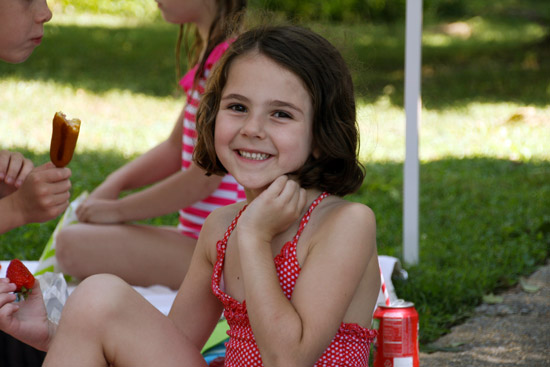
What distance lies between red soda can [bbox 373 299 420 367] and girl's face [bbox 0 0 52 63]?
1.29 meters

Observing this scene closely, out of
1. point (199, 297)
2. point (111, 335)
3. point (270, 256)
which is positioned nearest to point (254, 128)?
point (270, 256)

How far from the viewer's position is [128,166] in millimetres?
3850

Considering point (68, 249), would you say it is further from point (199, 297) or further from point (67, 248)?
point (199, 297)

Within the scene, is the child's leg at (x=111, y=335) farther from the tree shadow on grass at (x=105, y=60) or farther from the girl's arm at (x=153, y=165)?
the tree shadow on grass at (x=105, y=60)

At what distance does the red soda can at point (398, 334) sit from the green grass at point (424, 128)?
591 millimetres

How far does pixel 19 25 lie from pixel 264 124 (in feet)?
2.68

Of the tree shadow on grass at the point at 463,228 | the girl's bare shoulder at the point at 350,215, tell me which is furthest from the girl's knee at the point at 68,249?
the girl's bare shoulder at the point at 350,215

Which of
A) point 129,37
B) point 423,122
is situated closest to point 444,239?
point 423,122

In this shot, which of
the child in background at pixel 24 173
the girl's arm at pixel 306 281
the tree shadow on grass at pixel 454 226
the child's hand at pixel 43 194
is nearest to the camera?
the girl's arm at pixel 306 281

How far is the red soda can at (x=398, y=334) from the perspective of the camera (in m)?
2.40

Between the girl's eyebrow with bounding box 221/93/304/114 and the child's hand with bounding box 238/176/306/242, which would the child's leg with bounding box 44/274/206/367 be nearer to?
the child's hand with bounding box 238/176/306/242

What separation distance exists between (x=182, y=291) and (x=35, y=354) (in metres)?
0.71

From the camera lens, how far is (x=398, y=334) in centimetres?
240

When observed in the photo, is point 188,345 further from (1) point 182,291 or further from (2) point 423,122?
(2) point 423,122
